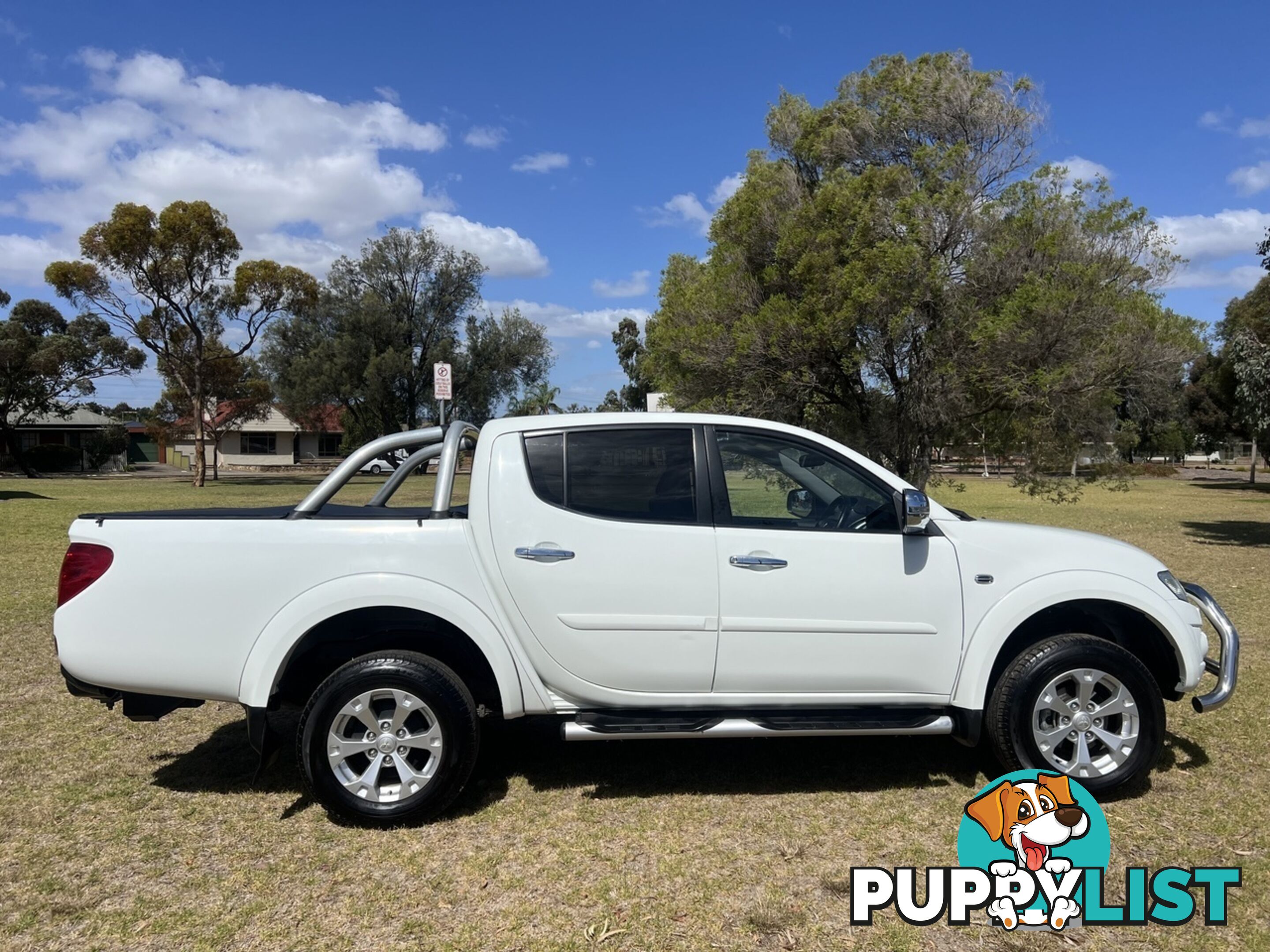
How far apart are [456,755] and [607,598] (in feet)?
3.15

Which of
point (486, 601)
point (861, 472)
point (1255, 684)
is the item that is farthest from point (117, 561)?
point (1255, 684)

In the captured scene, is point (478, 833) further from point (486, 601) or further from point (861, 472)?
point (861, 472)

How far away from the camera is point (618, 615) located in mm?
4023

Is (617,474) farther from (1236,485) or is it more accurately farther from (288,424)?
(288,424)

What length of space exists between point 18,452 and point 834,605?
170ft

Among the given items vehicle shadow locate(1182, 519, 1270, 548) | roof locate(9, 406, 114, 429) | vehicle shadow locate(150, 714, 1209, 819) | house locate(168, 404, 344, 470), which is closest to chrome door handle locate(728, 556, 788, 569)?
vehicle shadow locate(150, 714, 1209, 819)

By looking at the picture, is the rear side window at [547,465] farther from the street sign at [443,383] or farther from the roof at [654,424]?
the street sign at [443,383]

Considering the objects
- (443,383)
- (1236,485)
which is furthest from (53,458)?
(1236,485)

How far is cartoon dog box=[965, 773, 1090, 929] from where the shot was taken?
11.9ft

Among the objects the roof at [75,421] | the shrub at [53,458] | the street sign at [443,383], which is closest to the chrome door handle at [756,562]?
the street sign at [443,383]

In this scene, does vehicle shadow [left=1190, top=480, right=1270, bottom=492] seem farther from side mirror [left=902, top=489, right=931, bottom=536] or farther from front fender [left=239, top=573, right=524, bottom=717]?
front fender [left=239, top=573, right=524, bottom=717]

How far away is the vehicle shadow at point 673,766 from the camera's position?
4492mm

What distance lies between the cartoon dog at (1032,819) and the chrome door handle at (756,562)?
131 cm

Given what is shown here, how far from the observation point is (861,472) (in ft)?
14.1
